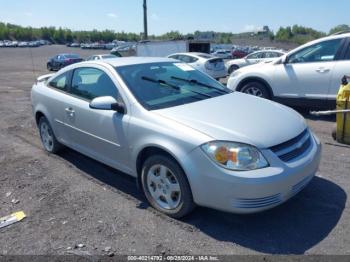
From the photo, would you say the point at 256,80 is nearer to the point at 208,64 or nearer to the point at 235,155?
the point at 235,155

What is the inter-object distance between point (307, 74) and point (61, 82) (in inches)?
193

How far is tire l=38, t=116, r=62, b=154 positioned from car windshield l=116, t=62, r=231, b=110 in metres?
1.88

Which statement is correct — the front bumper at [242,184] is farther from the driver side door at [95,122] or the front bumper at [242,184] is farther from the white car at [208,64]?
the white car at [208,64]

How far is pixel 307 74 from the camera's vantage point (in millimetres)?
7301

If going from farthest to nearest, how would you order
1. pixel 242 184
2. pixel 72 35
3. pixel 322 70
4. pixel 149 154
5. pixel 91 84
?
pixel 72 35, pixel 322 70, pixel 91 84, pixel 149 154, pixel 242 184

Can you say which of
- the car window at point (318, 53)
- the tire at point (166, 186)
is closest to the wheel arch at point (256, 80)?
the car window at point (318, 53)

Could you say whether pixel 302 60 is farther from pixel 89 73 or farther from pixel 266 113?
pixel 89 73

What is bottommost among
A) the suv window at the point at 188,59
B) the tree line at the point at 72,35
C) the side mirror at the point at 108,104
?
the tree line at the point at 72,35

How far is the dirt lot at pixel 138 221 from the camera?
10.2 feet

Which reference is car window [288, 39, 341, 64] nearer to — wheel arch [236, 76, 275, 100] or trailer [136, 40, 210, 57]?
wheel arch [236, 76, 275, 100]

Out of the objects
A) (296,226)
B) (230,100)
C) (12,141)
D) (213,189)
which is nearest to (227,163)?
(213,189)

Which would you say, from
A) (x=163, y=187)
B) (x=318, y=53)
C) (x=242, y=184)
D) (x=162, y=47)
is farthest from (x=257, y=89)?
(x=162, y=47)

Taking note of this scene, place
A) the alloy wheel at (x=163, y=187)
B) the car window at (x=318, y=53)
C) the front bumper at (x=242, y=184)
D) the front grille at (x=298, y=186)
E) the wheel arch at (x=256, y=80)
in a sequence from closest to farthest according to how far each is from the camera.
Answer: the front bumper at (x=242, y=184)
the front grille at (x=298, y=186)
the alloy wheel at (x=163, y=187)
the car window at (x=318, y=53)
the wheel arch at (x=256, y=80)

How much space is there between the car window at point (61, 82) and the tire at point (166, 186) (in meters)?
2.07
